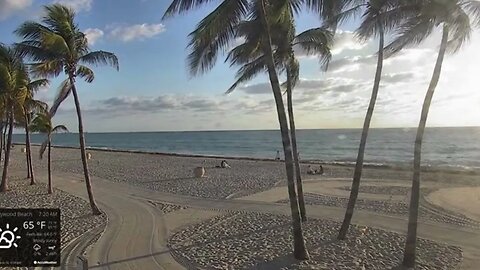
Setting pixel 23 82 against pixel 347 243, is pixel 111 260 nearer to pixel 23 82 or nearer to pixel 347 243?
pixel 347 243

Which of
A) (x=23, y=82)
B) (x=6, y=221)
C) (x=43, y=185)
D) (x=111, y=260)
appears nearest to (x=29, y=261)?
(x=6, y=221)

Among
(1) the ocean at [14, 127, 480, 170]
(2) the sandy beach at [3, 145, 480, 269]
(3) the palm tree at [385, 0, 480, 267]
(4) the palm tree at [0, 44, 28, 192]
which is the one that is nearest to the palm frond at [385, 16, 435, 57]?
(3) the palm tree at [385, 0, 480, 267]

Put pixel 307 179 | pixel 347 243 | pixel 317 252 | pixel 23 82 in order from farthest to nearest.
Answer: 1. pixel 307 179
2. pixel 23 82
3. pixel 347 243
4. pixel 317 252

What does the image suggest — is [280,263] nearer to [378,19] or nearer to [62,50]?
[378,19]

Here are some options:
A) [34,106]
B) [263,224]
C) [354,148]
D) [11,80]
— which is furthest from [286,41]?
[354,148]

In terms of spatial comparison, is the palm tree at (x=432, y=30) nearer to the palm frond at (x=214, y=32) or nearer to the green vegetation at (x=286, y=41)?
the green vegetation at (x=286, y=41)
